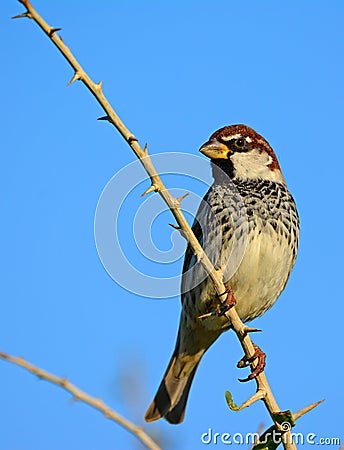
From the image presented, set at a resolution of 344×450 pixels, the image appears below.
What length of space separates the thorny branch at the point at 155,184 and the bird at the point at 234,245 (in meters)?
1.25

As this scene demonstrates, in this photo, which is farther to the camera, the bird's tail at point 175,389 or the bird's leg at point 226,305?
the bird's tail at point 175,389

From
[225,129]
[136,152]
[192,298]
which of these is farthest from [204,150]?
[136,152]

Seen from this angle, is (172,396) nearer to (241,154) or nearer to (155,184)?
(241,154)

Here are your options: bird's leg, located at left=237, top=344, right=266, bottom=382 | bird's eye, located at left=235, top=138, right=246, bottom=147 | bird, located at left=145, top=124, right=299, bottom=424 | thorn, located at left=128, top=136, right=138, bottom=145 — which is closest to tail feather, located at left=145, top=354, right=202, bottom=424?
bird, located at left=145, top=124, right=299, bottom=424

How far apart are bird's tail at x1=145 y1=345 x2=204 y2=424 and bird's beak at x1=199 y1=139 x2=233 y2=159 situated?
162cm

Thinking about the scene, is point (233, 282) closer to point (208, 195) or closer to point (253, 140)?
point (208, 195)

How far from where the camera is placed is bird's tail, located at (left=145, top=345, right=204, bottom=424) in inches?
229

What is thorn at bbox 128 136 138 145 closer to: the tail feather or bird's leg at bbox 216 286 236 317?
bird's leg at bbox 216 286 236 317

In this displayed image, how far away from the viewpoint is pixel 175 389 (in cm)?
593

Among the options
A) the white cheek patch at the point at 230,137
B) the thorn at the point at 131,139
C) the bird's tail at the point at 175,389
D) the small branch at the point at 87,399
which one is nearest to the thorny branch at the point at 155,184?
the thorn at the point at 131,139

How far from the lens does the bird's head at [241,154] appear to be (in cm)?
532

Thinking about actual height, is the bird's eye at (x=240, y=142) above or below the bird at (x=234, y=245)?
above

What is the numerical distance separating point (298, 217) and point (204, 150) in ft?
2.77

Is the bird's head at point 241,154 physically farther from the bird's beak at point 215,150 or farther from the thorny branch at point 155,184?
the thorny branch at point 155,184
